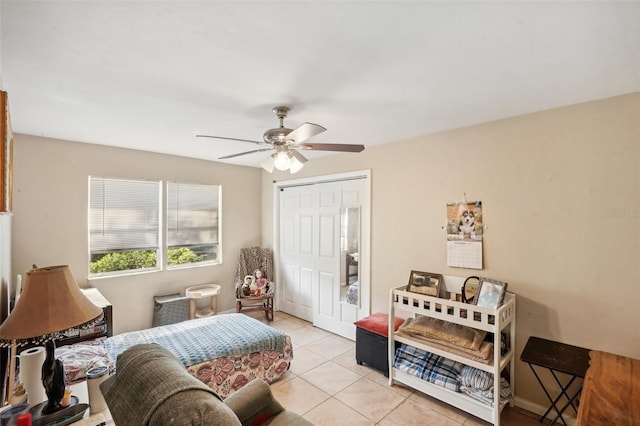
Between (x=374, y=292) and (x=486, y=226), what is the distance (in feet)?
4.79

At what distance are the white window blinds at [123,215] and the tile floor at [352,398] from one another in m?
2.49

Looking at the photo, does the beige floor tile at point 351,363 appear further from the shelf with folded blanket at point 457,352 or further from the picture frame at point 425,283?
the picture frame at point 425,283

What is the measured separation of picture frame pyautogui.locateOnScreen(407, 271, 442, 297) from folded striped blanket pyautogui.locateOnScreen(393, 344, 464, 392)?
20.8 inches

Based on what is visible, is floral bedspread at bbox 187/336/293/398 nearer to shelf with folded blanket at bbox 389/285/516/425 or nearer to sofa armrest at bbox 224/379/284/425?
sofa armrest at bbox 224/379/284/425

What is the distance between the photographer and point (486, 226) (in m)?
2.62

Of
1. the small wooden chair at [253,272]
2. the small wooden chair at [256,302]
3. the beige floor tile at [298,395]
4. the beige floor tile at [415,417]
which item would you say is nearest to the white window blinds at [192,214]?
the small wooden chair at [253,272]

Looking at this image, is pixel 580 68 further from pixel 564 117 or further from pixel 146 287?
pixel 146 287

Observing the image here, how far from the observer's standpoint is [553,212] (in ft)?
7.53

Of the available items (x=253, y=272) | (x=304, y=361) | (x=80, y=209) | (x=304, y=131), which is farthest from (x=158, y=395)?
(x=253, y=272)

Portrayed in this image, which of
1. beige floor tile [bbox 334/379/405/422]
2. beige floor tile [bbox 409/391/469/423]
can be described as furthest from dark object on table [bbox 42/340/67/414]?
beige floor tile [bbox 409/391/469/423]

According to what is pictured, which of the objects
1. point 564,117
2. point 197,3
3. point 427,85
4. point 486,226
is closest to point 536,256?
point 486,226

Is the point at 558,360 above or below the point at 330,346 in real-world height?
above

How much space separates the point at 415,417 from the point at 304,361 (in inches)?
50.4

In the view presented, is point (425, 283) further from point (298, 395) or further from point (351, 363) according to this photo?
point (298, 395)
